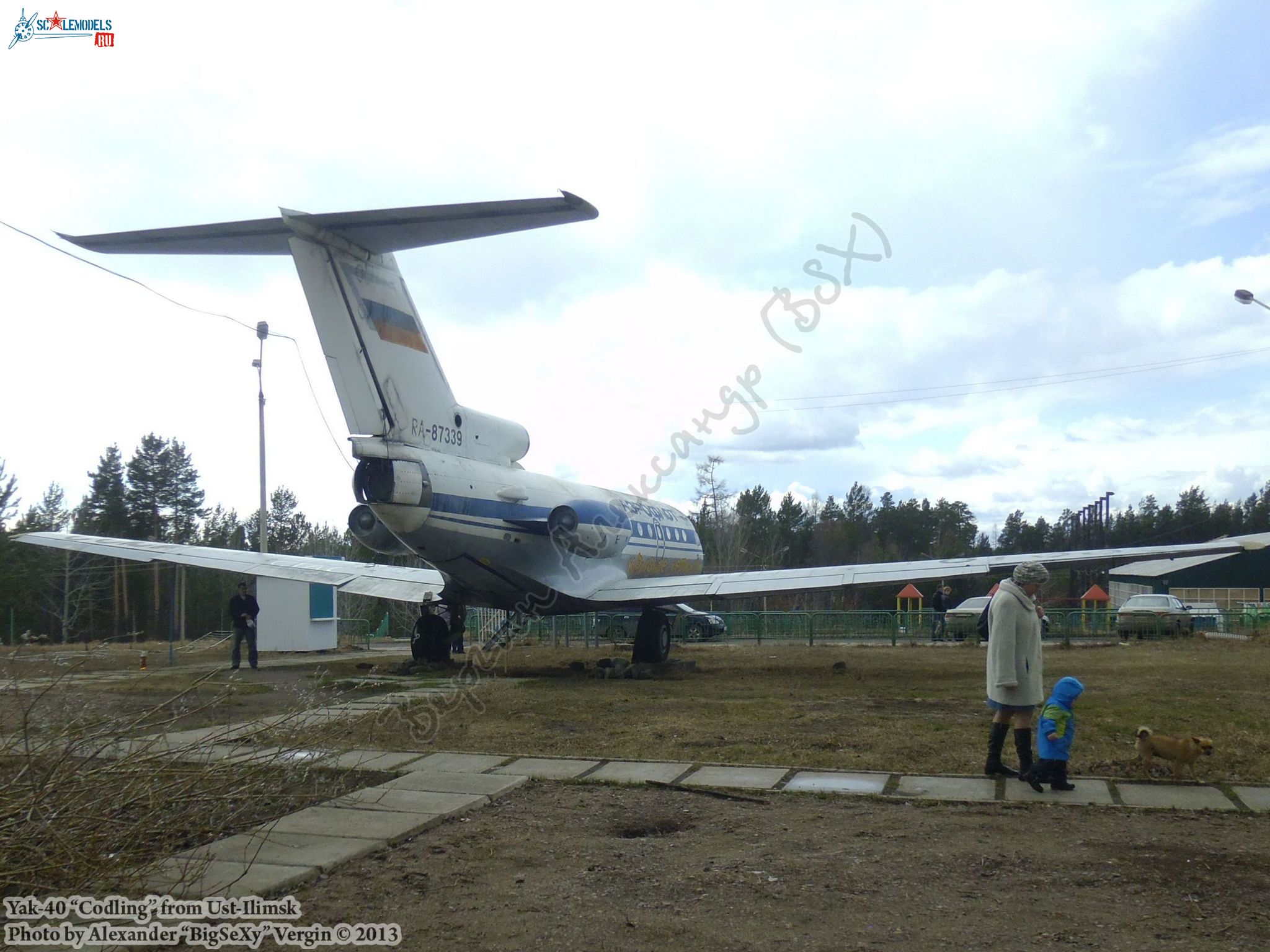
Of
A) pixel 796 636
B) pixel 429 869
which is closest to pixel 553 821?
pixel 429 869

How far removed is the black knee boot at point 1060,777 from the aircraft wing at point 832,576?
916cm

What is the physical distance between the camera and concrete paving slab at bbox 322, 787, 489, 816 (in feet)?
20.4

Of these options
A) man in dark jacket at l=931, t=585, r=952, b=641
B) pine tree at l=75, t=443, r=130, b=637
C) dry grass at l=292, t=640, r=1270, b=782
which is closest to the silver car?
man in dark jacket at l=931, t=585, r=952, b=641

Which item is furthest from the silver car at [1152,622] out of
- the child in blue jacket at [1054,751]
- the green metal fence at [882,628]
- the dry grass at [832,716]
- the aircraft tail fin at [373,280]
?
the child in blue jacket at [1054,751]

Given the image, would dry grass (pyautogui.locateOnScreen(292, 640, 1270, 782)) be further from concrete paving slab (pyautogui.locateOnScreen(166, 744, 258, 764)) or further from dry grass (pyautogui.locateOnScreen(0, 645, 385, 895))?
dry grass (pyautogui.locateOnScreen(0, 645, 385, 895))

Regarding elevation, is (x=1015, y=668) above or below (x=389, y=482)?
below

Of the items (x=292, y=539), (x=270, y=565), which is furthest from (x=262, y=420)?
(x=292, y=539)

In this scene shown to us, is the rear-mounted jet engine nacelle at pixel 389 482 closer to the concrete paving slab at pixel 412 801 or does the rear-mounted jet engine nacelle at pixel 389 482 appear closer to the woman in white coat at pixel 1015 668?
the concrete paving slab at pixel 412 801

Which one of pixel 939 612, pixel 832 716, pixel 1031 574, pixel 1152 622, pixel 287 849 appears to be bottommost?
pixel 1152 622

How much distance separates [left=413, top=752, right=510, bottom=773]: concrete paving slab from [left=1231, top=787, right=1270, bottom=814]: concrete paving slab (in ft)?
17.4

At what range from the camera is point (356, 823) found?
583 centimetres

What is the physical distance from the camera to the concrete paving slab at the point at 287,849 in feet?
16.3

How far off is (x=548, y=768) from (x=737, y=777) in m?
1.50

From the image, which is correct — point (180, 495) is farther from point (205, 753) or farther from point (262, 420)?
point (205, 753)
